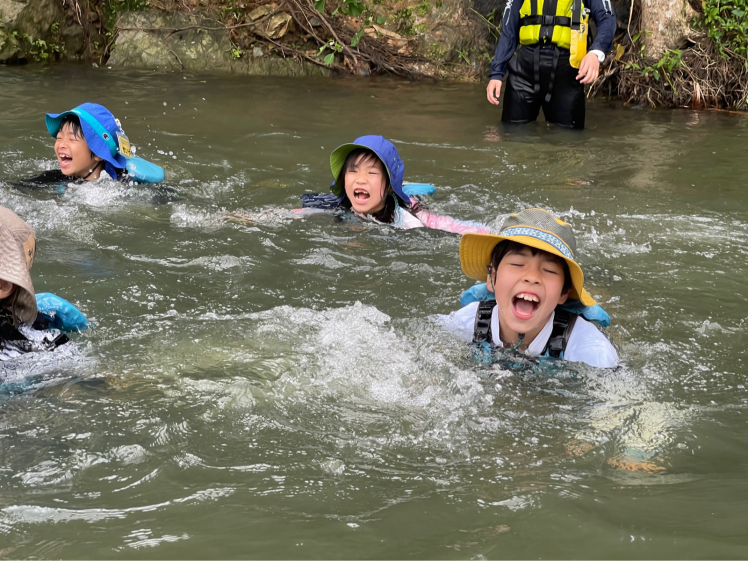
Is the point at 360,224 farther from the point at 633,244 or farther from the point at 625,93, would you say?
the point at 625,93

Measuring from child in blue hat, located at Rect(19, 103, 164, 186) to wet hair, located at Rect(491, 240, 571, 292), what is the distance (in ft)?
12.3

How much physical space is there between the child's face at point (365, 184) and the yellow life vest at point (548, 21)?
3500 millimetres

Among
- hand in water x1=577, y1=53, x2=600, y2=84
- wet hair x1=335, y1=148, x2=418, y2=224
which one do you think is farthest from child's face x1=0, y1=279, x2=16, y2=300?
hand in water x1=577, y1=53, x2=600, y2=84

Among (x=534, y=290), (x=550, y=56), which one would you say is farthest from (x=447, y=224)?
(x=550, y=56)

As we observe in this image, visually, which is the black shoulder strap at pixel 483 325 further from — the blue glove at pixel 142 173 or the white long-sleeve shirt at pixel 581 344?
the blue glove at pixel 142 173

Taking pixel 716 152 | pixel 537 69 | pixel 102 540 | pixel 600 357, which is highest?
pixel 537 69

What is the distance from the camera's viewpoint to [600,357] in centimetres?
371

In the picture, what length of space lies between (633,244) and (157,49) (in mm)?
8612

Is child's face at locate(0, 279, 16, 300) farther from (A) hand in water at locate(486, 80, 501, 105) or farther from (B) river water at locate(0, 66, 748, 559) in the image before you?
(A) hand in water at locate(486, 80, 501, 105)

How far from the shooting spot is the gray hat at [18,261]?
10.9ft

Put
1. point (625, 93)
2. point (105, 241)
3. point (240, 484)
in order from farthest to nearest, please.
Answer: point (625, 93) → point (105, 241) → point (240, 484)

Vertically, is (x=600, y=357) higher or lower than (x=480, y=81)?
lower

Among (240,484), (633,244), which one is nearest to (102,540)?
(240,484)

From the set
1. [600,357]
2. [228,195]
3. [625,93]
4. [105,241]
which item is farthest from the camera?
[625,93]
